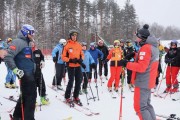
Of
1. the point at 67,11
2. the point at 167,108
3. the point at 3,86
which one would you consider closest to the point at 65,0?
A: the point at 67,11

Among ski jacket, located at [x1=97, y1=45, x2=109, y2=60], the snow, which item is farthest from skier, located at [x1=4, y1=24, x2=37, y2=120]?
ski jacket, located at [x1=97, y1=45, x2=109, y2=60]

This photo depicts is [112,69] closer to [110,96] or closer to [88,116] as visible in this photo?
[110,96]

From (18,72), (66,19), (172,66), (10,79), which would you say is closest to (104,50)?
(172,66)

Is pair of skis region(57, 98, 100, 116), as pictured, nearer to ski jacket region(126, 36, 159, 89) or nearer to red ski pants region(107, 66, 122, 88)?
ski jacket region(126, 36, 159, 89)

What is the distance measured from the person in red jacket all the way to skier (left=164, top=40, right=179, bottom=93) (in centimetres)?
470

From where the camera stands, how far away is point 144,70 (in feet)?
16.0

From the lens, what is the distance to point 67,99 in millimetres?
7738

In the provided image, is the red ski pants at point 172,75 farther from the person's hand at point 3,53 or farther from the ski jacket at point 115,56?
the person's hand at point 3,53

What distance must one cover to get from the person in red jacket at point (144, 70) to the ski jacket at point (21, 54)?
204cm

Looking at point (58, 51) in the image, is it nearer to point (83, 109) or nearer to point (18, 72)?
point (83, 109)

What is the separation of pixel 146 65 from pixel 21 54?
2.50 m

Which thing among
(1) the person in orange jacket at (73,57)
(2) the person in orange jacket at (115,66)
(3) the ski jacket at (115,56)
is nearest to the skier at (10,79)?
(1) the person in orange jacket at (73,57)

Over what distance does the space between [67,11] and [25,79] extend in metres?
37.8

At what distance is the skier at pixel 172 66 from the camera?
372 inches
